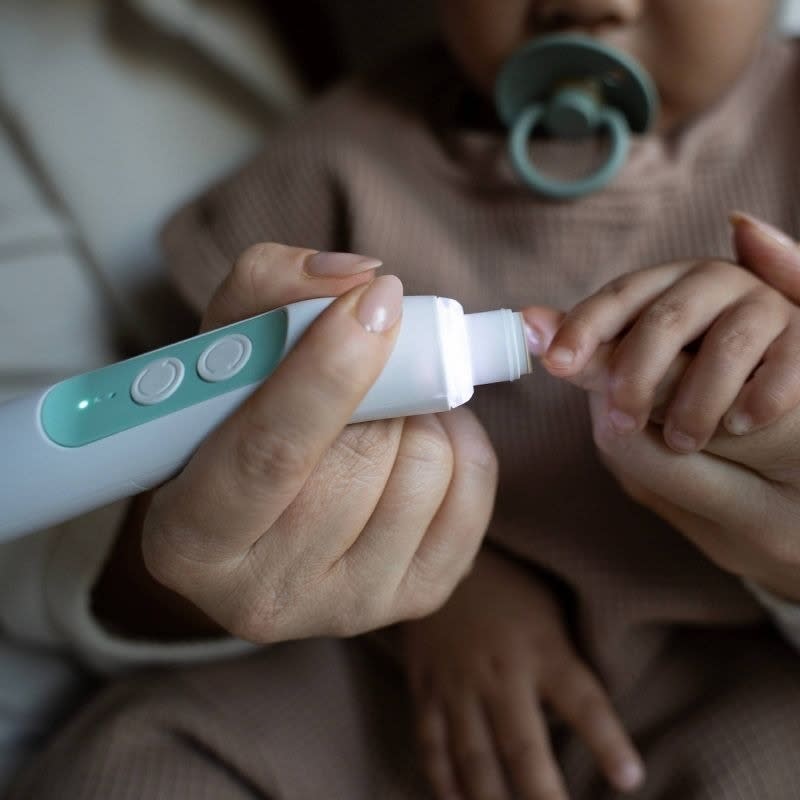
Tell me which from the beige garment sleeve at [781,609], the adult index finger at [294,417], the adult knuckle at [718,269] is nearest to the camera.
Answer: the adult index finger at [294,417]

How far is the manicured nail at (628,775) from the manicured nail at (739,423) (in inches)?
11.6

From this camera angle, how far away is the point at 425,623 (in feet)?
2.31

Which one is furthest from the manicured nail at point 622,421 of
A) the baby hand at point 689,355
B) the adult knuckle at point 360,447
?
the adult knuckle at point 360,447

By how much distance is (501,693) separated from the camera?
0.66 m

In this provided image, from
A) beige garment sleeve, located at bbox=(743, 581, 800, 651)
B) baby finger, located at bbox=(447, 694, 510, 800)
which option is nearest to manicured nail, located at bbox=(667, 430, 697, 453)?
beige garment sleeve, located at bbox=(743, 581, 800, 651)

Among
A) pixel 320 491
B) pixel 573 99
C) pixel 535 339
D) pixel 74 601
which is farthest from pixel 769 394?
pixel 74 601

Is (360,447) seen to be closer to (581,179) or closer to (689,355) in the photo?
(689,355)

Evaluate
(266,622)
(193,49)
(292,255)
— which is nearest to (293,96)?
(193,49)

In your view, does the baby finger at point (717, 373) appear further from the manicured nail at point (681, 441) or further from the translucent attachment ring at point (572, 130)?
the translucent attachment ring at point (572, 130)

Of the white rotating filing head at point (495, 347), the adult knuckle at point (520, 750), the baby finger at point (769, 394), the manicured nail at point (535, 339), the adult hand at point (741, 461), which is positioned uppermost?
the white rotating filing head at point (495, 347)

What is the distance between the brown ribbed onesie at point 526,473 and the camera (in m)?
0.63

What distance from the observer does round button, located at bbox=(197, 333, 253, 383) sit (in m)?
0.39

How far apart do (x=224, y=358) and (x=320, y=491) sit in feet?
0.28

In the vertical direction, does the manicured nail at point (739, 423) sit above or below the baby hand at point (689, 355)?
below
